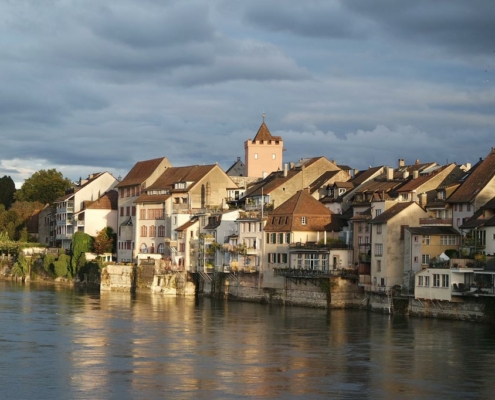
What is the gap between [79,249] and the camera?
12394cm

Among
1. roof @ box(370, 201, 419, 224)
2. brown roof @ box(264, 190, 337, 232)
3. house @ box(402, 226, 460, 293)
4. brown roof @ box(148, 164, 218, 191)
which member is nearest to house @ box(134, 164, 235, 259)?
brown roof @ box(148, 164, 218, 191)

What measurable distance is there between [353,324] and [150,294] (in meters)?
36.4

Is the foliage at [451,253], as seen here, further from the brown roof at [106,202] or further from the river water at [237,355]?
the brown roof at [106,202]

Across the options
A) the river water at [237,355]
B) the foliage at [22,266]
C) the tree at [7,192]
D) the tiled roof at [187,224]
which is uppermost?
the tree at [7,192]

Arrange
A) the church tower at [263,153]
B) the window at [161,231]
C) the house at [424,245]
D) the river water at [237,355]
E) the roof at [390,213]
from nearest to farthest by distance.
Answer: the river water at [237,355] < the house at [424,245] < the roof at [390,213] < the window at [161,231] < the church tower at [263,153]

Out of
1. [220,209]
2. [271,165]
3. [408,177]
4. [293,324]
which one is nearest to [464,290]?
[293,324]

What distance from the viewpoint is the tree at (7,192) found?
597 feet

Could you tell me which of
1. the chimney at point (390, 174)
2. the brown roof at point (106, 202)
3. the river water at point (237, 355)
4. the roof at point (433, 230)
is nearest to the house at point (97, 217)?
the brown roof at point (106, 202)

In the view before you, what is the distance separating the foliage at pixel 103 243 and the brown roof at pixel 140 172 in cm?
652

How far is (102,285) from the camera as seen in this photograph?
365 feet

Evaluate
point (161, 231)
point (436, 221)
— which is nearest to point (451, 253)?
point (436, 221)

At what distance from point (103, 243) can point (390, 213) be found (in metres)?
50.9

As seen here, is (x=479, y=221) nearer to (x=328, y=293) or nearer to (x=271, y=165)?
(x=328, y=293)

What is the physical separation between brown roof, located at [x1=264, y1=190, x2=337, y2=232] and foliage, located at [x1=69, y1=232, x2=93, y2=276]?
35.4 meters
